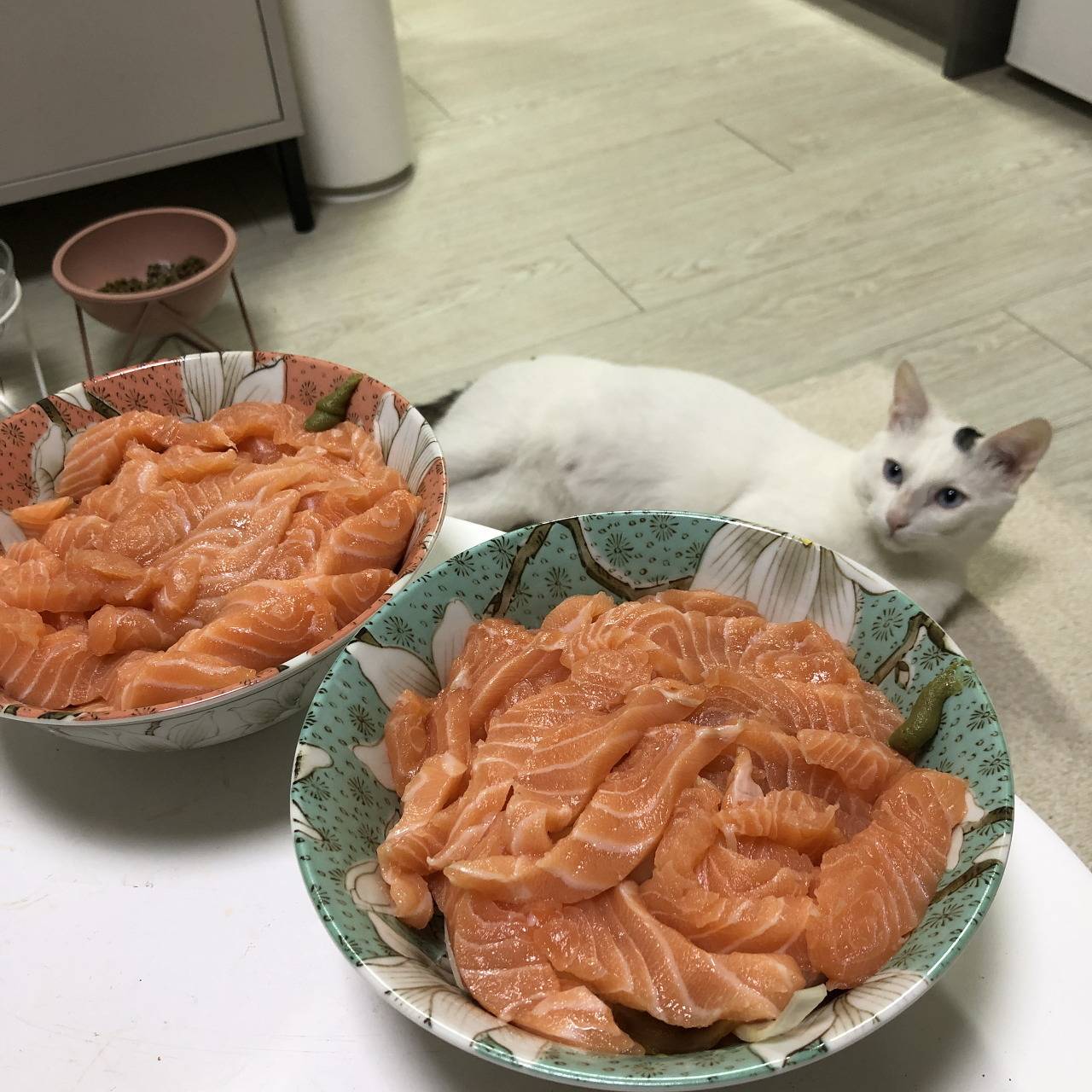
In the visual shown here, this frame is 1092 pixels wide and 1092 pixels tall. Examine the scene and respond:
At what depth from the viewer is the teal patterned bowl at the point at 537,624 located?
555 mm

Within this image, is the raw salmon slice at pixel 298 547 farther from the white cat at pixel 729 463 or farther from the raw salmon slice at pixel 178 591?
the white cat at pixel 729 463

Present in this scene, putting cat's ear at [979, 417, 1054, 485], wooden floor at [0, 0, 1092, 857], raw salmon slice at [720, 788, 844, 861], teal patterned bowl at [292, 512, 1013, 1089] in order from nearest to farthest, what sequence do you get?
teal patterned bowl at [292, 512, 1013, 1089] → raw salmon slice at [720, 788, 844, 861] → cat's ear at [979, 417, 1054, 485] → wooden floor at [0, 0, 1092, 857]

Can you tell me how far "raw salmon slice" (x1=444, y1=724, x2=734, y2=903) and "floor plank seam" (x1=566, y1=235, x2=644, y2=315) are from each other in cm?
194

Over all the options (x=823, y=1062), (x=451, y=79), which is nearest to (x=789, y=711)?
(x=823, y=1062)

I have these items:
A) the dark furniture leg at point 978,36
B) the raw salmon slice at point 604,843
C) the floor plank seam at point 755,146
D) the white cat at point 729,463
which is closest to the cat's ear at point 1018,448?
the white cat at point 729,463

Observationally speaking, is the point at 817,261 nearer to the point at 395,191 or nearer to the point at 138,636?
the point at 395,191

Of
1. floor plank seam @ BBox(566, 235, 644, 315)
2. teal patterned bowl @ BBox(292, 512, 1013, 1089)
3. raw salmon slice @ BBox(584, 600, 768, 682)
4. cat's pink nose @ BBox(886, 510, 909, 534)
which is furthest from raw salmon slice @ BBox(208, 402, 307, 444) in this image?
floor plank seam @ BBox(566, 235, 644, 315)

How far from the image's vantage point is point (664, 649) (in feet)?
2.55

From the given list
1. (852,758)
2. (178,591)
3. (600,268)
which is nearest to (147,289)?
(600,268)

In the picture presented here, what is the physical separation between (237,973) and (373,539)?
36 centimetres

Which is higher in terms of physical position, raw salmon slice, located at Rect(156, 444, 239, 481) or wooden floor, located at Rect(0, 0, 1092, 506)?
raw salmon slice, located at Rect(156, 444, 239, 481)

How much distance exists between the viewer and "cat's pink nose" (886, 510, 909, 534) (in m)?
1.45

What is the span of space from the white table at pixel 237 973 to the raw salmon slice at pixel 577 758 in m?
0.18

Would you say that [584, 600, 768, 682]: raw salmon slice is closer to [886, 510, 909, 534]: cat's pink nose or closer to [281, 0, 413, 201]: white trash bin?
[886, 510, 909, 534]: cat's pink nose
